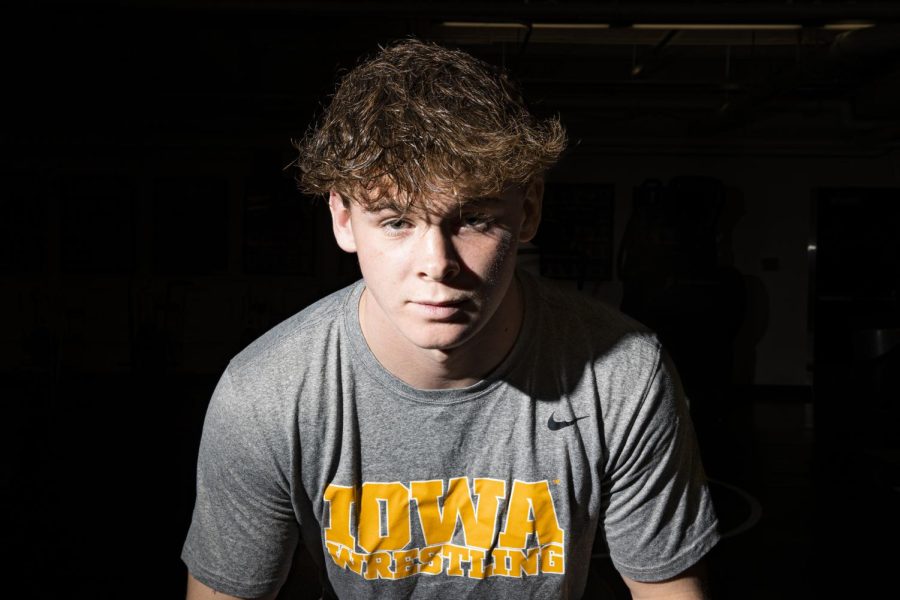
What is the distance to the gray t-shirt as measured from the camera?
98 cm

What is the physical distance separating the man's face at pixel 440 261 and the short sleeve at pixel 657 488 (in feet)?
0.82

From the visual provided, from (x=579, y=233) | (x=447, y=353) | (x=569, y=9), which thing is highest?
(x=569, y=9)

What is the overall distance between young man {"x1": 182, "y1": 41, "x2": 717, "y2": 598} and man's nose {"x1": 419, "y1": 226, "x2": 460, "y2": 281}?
8cm

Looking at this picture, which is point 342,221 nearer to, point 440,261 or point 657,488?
point 440,261

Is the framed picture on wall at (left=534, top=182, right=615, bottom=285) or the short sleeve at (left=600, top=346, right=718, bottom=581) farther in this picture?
the framed picture on wall at (left=534, top=182, right=615, bottom=285)

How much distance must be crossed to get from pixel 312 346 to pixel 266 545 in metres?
0.27

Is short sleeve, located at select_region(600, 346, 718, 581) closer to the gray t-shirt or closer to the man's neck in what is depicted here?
the gray t-shirt

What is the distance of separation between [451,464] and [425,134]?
1.34ft

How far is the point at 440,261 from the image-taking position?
830 mm

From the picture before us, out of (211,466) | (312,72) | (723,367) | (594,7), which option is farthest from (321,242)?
(211,466)

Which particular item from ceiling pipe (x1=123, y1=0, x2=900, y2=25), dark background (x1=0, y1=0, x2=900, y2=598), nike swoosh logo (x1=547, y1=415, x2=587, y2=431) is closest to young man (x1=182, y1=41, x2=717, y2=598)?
nike swoosh logo (x1=547, y1=415, x2=587, y2=431)

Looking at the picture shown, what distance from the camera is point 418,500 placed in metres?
0.99

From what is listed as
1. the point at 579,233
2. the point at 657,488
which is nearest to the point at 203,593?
the point at 657,488

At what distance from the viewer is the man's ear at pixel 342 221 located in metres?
0.94
